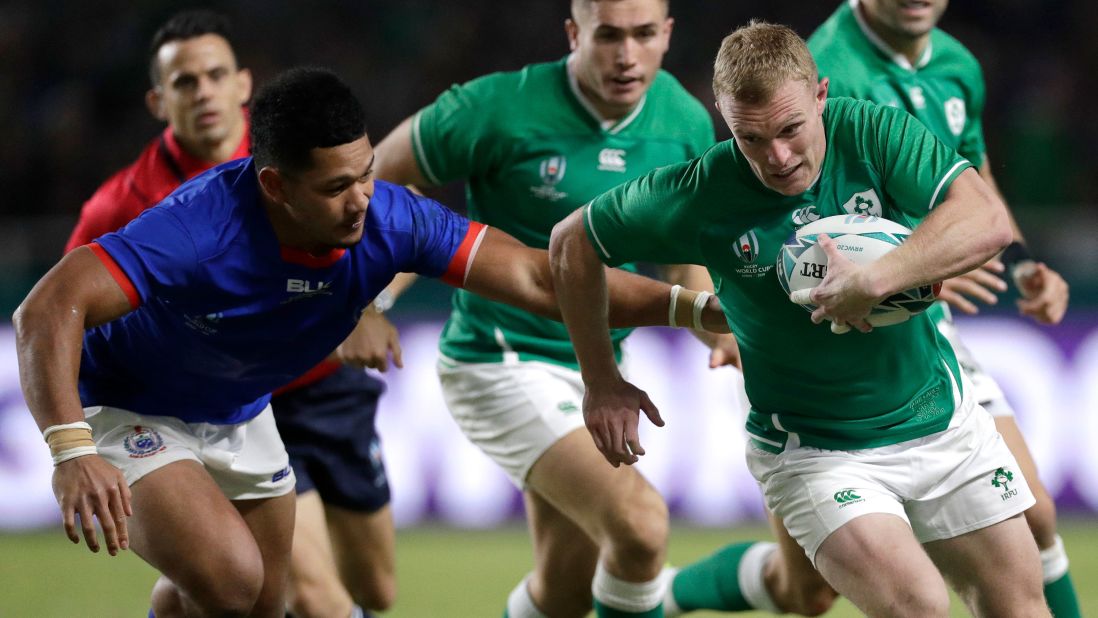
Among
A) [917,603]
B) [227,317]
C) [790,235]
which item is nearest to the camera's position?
[917,603]

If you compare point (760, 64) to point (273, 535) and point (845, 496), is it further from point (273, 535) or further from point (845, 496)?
point (273, 535)

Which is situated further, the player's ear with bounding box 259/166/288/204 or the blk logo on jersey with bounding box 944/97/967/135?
the blk logo on jersey with bounding box 944/97/967/135

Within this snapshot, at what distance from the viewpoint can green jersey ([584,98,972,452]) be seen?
153 inches

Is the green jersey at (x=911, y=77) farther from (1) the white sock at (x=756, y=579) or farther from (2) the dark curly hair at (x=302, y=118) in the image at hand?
(2) the dark curly hair at (x=302, y=118)

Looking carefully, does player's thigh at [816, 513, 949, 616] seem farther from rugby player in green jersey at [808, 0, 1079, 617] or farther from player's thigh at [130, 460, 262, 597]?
player's thigh at [130, 460, 262, 597]

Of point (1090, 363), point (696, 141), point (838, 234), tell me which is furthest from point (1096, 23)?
point (838, 234)

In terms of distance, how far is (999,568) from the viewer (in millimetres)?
3938

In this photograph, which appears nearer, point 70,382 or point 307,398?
point 70,382

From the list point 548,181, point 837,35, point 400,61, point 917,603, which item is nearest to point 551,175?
point 548,181

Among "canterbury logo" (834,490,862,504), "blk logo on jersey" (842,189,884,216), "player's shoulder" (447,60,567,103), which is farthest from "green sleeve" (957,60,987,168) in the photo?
"canterbury logo" (834,490,862,504)

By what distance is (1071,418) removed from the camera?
8.24 meters

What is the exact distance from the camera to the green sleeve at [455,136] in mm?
5363

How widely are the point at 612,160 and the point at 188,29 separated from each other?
2070 millimetres

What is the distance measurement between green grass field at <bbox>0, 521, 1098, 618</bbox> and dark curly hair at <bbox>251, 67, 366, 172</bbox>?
327 centimetres
